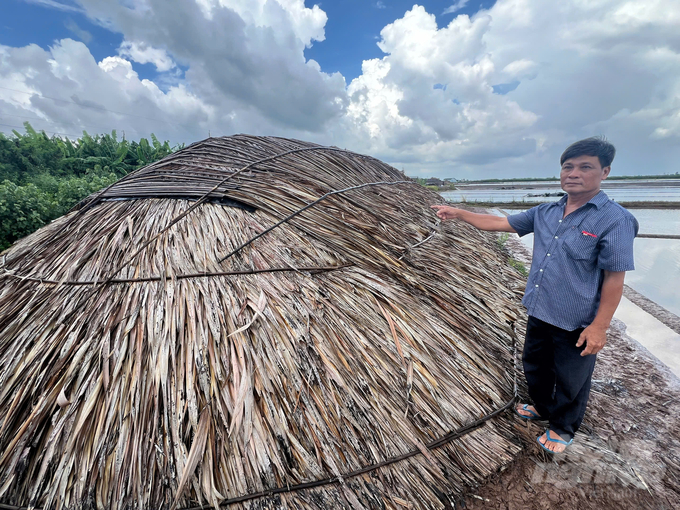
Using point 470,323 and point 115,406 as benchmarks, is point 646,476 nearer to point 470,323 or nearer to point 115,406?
point 470,323

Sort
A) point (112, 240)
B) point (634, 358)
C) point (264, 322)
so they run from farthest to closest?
point (634, 358) → point (112, 240) → point (264, 322)

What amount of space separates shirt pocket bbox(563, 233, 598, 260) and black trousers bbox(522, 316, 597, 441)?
0.45 meters

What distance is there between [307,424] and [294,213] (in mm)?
1542

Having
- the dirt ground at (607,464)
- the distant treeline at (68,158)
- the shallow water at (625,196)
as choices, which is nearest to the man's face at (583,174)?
the dirt ground at (607,464)

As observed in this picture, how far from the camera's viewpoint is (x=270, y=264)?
218 cm

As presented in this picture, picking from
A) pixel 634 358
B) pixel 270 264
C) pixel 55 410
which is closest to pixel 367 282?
pixel 270 264

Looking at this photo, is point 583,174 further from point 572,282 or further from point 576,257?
point 572,282

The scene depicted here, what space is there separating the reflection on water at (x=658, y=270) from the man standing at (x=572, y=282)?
388 centimetres

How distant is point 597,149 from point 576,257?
59 centimetres

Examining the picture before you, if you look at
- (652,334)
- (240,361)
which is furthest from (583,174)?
(652,334)

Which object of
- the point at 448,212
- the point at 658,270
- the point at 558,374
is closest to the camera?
the point at 558,374

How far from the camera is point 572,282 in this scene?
1.73 m

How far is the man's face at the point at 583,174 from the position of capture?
1.64m

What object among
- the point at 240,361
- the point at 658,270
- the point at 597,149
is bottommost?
the point at 658,270
